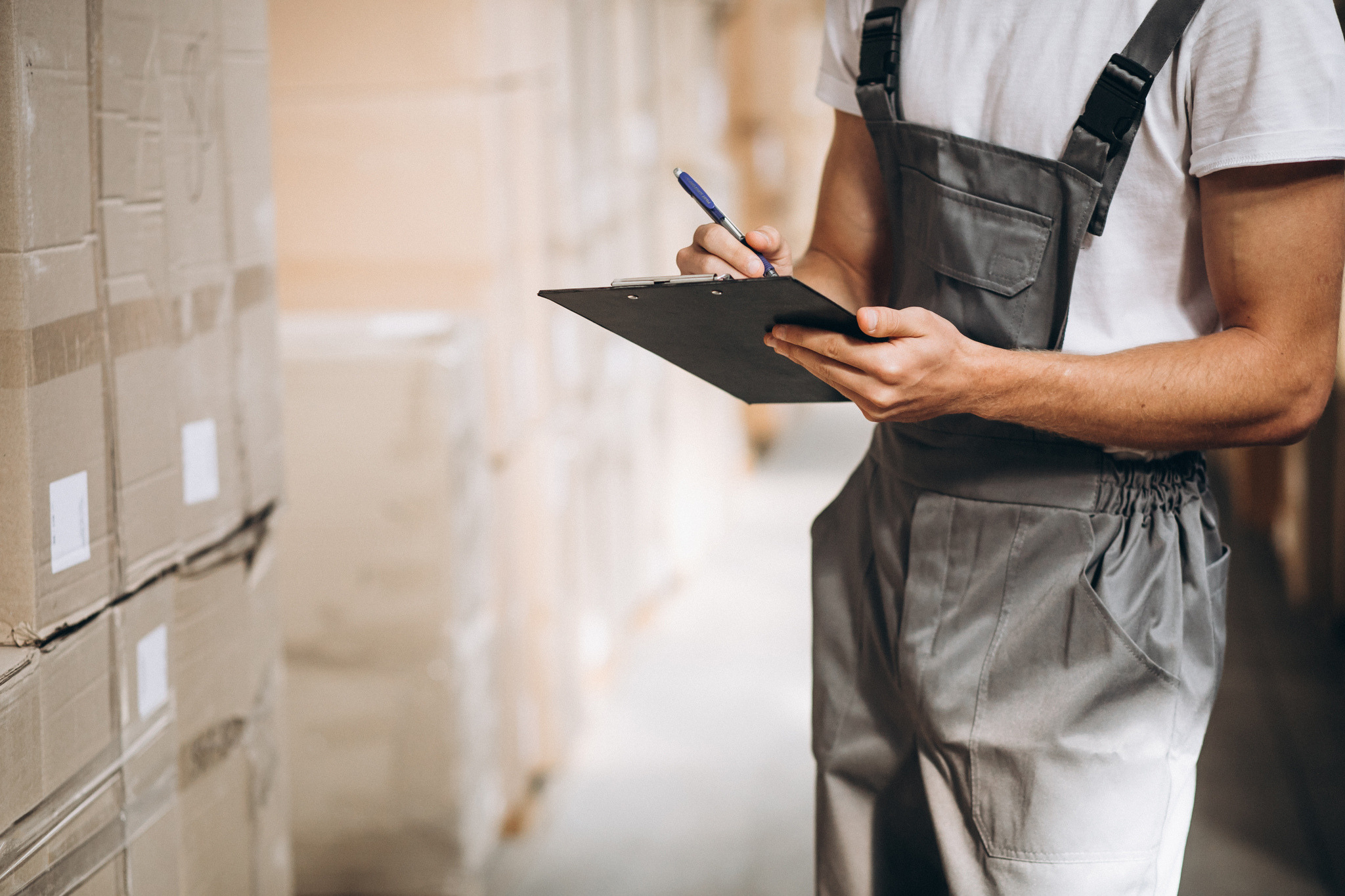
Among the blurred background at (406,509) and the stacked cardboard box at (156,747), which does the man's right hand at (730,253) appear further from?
the stacked cardboard box at (156,747)

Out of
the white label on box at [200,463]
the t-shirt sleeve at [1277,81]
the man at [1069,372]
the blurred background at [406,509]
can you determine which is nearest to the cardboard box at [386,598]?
the blurred background at [406,509]

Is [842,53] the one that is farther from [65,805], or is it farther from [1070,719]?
[65,805]

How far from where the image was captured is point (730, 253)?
4.06 feet

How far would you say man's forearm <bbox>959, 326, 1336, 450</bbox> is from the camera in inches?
41.9

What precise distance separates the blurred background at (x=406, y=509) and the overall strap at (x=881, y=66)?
70 centimetres

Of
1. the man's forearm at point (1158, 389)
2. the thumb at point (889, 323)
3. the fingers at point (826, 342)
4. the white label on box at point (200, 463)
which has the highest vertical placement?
the thumb at point (889, 323)

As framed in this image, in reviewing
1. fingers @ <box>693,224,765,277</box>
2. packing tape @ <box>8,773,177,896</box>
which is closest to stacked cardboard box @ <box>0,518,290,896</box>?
packing tape @ <box>8,773,177,896</box>

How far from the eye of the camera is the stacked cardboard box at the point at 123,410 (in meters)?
1.00

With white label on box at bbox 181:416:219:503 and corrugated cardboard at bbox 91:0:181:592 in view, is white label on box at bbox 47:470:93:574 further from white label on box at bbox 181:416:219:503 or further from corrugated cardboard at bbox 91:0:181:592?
white label on box at bbox 181:416:219:503

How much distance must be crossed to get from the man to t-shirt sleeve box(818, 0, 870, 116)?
0.02 metres

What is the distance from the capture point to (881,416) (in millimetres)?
1066

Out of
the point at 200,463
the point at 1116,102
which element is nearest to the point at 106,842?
the point at 200,463

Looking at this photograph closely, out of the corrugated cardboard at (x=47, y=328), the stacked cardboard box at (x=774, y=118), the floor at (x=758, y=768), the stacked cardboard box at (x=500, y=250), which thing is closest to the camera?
the corrugated cardboard at (x=47, y=328)

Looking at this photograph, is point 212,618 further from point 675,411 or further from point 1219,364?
point 675,411
